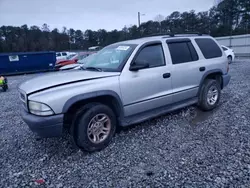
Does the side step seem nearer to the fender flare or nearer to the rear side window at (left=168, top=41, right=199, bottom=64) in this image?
the fender flare

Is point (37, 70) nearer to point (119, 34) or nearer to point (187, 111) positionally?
point (187, 111)

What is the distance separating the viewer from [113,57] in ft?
12.5

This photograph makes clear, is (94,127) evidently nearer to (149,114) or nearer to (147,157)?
(147,157)

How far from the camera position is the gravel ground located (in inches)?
99.3

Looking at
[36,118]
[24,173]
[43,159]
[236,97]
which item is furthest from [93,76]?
[236,97]

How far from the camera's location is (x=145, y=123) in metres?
4.21

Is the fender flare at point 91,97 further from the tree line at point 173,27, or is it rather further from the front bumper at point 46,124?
the tree line at point 173,27

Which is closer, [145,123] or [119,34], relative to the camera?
[145,123]

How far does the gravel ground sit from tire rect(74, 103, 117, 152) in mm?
175

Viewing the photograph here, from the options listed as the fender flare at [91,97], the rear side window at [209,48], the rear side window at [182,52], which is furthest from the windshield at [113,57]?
the rear side window at [209,48]

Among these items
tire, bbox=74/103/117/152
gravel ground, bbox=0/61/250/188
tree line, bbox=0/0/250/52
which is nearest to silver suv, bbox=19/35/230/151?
tire, bbox=74/103/117/152

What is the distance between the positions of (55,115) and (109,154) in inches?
42.6

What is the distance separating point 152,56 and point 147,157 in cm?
188

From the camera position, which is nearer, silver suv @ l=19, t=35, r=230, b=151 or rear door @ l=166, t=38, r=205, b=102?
silver suv @ l=19, t=35, r=230, b=151
